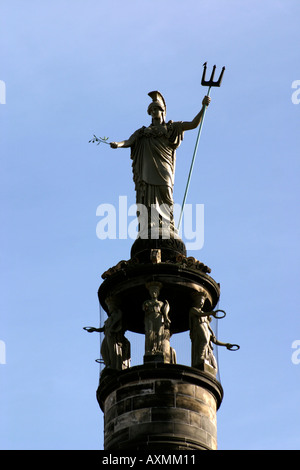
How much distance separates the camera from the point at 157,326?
28.9 meters

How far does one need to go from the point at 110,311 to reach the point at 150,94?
6.22 m

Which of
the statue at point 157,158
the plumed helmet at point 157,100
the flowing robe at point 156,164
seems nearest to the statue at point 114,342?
the statue at point 157,158

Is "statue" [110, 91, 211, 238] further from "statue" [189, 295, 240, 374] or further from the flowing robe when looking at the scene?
"statue" [189, 295, 240, 374]

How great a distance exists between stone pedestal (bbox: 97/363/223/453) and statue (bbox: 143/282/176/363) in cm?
72

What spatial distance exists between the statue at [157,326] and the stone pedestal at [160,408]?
72cm

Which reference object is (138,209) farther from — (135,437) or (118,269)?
(135,437)

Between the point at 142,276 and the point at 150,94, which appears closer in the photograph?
the point at 142,276

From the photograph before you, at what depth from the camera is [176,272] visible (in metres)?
29.5

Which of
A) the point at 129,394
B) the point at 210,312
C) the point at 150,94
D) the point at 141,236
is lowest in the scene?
the point at 129,394

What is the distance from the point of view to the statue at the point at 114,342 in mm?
29234

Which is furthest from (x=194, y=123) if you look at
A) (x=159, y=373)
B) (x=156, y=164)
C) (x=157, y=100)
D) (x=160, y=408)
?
(x=160, y=408)

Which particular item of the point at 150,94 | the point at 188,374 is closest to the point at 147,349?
the point at 188,374
